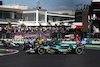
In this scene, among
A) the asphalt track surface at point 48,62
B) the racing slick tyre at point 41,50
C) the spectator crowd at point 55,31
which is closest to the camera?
the asphalt track surface at point 48,62

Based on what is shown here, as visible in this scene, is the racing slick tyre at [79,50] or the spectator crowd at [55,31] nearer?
the racing slick tyre at [79,50]

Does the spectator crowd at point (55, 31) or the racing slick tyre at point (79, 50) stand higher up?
the spectator crowd at point (55, 31)

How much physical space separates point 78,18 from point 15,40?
94.4 ft

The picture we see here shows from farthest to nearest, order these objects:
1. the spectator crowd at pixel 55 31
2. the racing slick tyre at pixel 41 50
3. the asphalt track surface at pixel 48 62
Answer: the spectator crowd at pixel 55 31 < the racing slick tyre at pixel 41 50 < the asphalt track surface at pixel 48 62

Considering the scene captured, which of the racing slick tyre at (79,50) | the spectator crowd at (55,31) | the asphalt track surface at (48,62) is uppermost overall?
the spectator crowd at (55,31)

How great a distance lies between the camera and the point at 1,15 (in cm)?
5675

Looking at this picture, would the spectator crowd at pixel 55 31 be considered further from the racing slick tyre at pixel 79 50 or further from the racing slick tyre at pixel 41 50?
the racing slick tyre at pixel 41 50

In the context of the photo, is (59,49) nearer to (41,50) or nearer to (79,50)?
(41,50)

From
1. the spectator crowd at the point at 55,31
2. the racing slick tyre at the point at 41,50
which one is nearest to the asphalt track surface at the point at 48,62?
the racing slick tyre at the point at 41,50

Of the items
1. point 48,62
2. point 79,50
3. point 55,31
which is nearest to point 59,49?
point 79,50

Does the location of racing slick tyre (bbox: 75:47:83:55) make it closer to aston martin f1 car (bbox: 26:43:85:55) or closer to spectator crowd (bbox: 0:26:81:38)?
aston martin f1 car (bbox: 26:43:85:55)

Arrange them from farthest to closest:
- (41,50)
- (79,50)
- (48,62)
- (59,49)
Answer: (59,49) < (79,50) < (41,50) < (48,62)

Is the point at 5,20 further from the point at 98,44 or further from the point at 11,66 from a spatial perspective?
the point at 11,66

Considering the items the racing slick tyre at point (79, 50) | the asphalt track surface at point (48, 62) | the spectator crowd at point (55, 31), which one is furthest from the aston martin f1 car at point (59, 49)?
the spectator crowd at point (55, 31)
